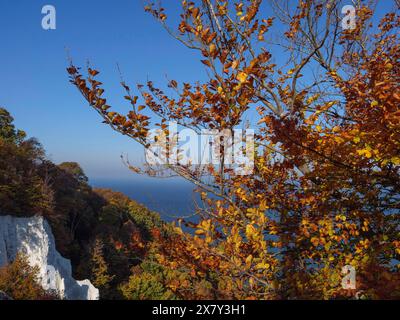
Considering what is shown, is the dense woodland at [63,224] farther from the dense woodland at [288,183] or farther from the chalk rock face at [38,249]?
the dense woodland at [288,183]

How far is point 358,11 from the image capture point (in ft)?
23.0

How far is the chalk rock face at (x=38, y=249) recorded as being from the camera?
17.5 meters

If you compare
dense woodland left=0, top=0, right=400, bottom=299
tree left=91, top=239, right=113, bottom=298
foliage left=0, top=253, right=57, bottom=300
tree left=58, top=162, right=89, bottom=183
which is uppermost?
tree left=58, top=162, right=89, bottom=183

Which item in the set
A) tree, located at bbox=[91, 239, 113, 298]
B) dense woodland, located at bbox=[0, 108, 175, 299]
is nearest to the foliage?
dense woodland, located at bbox=[0, 108, 175, 299]

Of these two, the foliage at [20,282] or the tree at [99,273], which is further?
the tree at [99,273]

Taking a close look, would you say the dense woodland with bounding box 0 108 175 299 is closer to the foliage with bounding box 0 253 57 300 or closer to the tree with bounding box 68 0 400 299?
the foliage with bounding box 0 253 57 300

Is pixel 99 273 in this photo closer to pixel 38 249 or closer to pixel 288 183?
pixel 38 249

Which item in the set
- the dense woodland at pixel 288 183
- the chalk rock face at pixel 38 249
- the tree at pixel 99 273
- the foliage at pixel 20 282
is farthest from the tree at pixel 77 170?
the dense woodland at pixel 288 183

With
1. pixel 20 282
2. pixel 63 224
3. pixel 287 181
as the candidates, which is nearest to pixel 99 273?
pixel 63 224

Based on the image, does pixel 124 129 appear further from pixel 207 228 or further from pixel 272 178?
pixel 272 178

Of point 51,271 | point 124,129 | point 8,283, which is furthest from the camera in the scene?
point 51,271

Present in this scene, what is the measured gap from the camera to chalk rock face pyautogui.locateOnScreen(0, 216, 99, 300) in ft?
57.3

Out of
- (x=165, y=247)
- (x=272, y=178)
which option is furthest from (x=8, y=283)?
(x=272, y=178)
